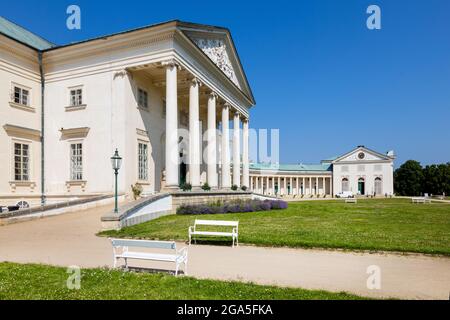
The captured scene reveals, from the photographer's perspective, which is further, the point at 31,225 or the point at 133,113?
the point at 133,113

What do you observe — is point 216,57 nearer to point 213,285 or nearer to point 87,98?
point 87,98

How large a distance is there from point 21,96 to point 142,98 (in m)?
8.49

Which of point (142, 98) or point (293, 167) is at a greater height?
point (142, 98)

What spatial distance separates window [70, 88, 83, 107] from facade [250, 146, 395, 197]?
6774 cm

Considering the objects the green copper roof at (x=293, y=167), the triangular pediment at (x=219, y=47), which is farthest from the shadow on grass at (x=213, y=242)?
the green copper roof at (x=293, y=167)

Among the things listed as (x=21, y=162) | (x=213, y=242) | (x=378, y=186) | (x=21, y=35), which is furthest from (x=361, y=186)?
(x=213, y=242)

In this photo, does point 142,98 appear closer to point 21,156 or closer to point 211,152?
point 211,152

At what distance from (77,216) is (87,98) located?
9.97 metres

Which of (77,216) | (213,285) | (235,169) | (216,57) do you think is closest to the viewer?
(213,285)

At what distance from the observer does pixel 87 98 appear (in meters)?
23.3

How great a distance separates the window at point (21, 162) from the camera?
72.4 ft

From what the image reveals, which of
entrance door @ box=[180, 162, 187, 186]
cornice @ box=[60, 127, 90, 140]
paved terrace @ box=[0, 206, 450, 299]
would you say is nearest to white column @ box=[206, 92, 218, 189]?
entrance door @ box=[180, 162, 187, 186]

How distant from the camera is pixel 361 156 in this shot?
94938 mm
